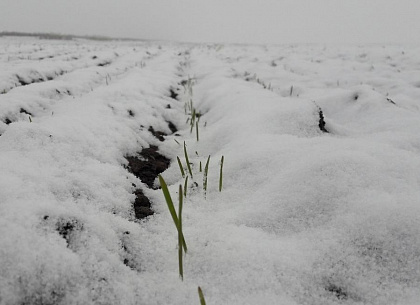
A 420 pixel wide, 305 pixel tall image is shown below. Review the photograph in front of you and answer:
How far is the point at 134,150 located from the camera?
158 centimetres

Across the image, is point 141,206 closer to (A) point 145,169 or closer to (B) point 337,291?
(A) point 145,169

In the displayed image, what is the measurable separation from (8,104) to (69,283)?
5.85 feet

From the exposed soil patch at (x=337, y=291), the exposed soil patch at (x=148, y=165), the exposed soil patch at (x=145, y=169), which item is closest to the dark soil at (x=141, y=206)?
the exposed soil patch at (x=145, y=169)

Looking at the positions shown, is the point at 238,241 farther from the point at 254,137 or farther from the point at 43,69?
the point at 43,69

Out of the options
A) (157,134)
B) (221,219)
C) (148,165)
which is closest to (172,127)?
(157,134)

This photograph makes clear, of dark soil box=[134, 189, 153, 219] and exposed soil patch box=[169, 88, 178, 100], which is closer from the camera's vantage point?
dark soil box=[134, 189, 153, 219]

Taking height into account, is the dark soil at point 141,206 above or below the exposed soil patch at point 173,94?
below

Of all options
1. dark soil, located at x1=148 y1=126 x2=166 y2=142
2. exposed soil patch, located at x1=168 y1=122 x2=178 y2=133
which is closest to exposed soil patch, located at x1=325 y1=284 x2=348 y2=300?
dark soil, located at x1=148 y1=126 x2=166 y2=142

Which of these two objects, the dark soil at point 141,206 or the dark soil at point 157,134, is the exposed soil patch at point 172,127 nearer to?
the dark soil at point 157,134

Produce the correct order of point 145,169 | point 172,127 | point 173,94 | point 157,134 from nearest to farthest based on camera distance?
point 145,169 < point 157,134 < point 172,127 < point 173,94

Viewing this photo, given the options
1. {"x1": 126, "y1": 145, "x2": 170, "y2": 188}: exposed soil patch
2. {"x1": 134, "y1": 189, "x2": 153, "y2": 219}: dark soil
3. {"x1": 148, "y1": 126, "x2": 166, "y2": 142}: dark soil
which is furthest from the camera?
{"x1": 148, "y1": 126, "x2": 166, "y2": 142}: dark soil

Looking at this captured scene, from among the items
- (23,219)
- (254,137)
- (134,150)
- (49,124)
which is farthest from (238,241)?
(49,124)

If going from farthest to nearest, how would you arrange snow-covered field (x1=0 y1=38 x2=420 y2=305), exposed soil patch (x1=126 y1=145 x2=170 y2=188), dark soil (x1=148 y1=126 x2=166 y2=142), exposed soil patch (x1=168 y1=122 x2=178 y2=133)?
exposed soil patch (x1=168 y1=122 x2=178 y2=133)
dark soil (x1=148 y1=126 x2=166 y2=142)
exposed soil patch (x1=126 y1=145 x2=170 y2=188)
snow-covered field (x1=0 y1=38 x2=420 y2=305)

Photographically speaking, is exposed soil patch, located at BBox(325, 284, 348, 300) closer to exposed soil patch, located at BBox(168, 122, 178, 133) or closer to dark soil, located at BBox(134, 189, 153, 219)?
dark soil, located at BBox(134, 189, 153, 219)
